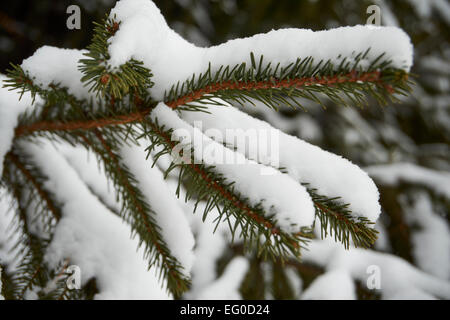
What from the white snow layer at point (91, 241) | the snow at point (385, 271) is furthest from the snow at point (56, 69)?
the snow at point (385, 271)

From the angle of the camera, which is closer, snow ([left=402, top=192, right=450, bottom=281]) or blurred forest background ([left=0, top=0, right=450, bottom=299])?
snow ([left=402, top=192, right=450, bottom=281])

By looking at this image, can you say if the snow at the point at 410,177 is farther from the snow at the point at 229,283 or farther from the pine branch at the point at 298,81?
the pine branch at the point at 298,81

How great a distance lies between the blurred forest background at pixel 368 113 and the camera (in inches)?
85.4

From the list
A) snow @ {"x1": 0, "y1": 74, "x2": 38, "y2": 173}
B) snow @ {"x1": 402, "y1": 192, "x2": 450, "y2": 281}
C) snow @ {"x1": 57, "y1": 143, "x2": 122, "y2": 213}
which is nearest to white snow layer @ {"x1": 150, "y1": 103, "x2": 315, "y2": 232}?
snow @ {"x1": 0, "y1": 74, "x2": 38, "y2": 173}

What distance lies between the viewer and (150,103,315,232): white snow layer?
528 mm

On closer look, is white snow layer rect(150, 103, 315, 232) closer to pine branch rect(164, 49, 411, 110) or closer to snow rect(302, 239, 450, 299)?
pine branch rect(164, 49, 411, 110)

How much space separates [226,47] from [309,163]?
0.27 m

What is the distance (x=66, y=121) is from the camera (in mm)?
868

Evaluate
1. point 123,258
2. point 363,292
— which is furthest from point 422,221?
point 123,258

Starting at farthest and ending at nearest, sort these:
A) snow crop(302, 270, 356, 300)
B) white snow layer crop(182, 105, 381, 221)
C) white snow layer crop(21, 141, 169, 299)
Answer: snow crop(302, 270, 356, 300) < white snow layer crop(21, 141, 169, 299) < white snow layer crop(182, 105, 381, 221)

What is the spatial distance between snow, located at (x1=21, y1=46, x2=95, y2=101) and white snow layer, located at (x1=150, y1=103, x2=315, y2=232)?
25cm

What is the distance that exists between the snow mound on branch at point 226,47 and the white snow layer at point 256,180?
0.11m
